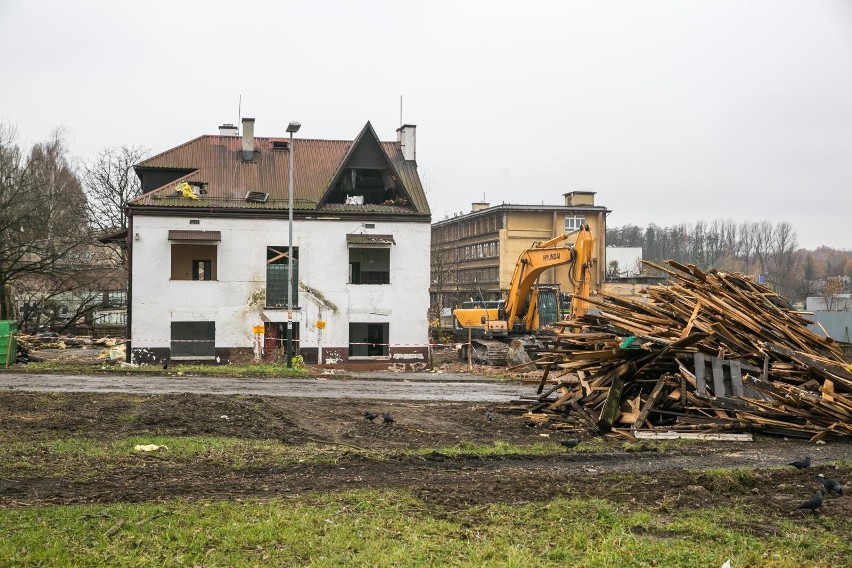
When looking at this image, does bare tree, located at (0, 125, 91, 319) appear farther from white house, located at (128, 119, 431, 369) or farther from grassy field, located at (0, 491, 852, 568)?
grassy field, located at (0, 491, 852, 568)

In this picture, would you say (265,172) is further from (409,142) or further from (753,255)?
(753,255)

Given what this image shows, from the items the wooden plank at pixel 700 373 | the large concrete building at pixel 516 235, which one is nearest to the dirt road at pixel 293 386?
the wooden plank at pixel 700 373

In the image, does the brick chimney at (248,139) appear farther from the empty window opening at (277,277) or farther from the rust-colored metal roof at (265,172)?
the empty window opening at (277,277)

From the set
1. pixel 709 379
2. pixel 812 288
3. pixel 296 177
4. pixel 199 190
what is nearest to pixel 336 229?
pixel 296 177

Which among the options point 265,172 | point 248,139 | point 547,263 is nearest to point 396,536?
point 547,263

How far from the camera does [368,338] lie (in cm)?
3797

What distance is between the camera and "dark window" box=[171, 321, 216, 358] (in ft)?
117

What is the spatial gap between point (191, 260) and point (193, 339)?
19.6 ft

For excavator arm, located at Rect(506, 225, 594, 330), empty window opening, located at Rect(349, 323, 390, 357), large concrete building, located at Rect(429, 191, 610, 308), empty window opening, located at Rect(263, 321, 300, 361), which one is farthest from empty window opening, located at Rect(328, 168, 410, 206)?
large concrete building, located at Rect(429, 191, 610, 308)

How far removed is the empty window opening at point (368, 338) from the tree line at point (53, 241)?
1264cm

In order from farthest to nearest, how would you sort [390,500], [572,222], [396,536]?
[572,222], [390,500], [396,536]

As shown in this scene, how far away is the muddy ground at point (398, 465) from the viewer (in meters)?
9.82

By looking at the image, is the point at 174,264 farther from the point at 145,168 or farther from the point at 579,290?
the point at 579,290

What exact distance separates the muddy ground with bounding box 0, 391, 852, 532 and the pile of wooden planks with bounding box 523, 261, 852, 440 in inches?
29.2
